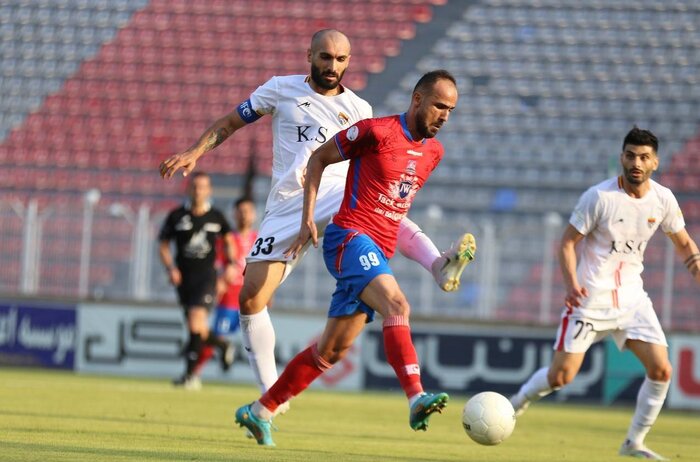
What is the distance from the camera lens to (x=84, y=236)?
54.2 feet

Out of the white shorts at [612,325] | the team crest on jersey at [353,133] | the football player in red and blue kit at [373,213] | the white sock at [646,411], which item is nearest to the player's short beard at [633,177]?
the white shorts at [612,325]

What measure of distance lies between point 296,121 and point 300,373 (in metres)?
1.55

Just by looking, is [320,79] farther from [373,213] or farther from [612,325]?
[612,325]

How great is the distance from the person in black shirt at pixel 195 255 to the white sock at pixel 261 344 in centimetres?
566

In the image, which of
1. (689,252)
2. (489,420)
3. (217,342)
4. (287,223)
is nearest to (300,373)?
(287,223)

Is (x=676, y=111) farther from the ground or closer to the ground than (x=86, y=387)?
farther from the ground

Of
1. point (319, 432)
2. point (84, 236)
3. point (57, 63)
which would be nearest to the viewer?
point (319, 432)

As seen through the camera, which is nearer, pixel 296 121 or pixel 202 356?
pixel 296 121

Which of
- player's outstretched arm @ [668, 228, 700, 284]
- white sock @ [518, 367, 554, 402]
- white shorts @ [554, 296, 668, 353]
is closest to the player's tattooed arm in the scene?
white shorts @ [554, 296, 668, 353]

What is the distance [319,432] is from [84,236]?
8.48m

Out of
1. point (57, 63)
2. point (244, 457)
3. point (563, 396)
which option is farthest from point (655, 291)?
point (57, 63)

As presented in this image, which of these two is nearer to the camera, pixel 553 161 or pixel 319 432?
pixel 319 432

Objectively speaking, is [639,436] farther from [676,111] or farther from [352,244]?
[676,111]

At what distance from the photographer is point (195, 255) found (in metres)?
13.5
